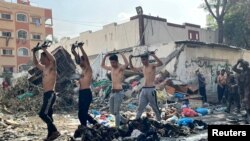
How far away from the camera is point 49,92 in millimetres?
7234

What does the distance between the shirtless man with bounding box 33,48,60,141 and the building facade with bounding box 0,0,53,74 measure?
3704cm

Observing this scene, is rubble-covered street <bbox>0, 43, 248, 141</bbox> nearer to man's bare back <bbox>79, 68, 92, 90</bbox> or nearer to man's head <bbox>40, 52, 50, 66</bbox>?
man's bare back <bbox>79, 68, 92, 90</bbox>

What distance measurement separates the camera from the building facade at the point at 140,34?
2559 cm

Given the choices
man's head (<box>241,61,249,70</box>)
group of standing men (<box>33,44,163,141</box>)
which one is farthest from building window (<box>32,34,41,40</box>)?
group of standing men (<box>33,44,163,141</box>)

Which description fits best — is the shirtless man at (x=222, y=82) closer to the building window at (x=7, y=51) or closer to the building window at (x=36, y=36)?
the building window at (x=7, y=51)

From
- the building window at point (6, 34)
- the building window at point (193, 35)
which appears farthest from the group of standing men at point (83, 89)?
the building window at point (6, 34)

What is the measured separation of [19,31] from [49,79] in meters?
41.9

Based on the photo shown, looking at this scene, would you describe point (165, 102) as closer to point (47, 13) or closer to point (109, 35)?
point (109, 35)

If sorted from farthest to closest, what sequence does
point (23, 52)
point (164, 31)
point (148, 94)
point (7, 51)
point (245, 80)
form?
point (23, 52), point (7, 51), point (164, 31), point (245, 80), point (148, 94)

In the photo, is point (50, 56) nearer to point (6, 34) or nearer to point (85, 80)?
point (85, 80)

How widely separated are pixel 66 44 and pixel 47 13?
16345 millimetres

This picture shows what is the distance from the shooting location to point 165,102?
15.2 meters

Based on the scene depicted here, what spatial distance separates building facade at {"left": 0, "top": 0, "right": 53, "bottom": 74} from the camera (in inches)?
1758

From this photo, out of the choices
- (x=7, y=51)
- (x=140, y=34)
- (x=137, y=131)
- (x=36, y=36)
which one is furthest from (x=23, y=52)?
(x=137, y=131)
